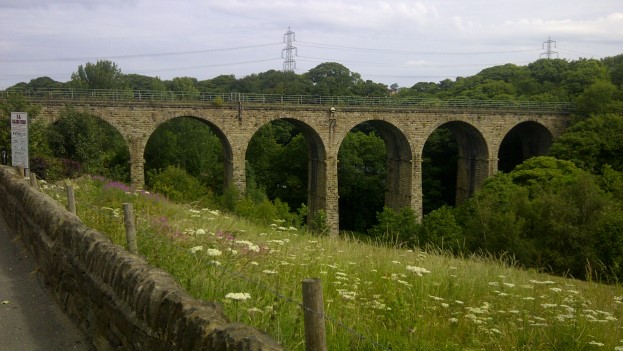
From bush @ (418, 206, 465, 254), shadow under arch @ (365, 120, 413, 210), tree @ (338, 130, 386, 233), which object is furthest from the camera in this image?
tree @ (338, 130, 386, 233)

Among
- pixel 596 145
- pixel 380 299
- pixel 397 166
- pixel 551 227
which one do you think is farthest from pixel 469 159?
pixel 380 299

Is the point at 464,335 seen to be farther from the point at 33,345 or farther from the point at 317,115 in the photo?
the point at 317,115

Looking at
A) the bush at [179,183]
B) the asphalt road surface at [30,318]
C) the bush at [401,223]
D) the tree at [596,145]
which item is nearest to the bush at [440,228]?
the bush at [401,223]

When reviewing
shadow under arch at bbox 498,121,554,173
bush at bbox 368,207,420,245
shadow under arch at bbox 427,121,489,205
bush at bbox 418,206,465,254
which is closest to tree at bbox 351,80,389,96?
shadow under arch at bbox 498,121,554,173

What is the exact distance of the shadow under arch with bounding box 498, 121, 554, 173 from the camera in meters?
33.8

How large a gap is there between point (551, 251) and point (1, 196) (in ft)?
50.2

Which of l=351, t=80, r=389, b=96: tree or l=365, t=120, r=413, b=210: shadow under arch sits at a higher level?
l=351, t=80, r=389, b=96: tree

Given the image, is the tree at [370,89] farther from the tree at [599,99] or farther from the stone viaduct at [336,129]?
the tree at [599,99]

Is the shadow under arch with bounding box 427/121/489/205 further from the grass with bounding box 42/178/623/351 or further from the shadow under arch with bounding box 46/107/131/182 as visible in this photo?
the grass with bounding box 42/178/623/351

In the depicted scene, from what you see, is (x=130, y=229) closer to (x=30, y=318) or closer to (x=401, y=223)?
(x=30, y=318)

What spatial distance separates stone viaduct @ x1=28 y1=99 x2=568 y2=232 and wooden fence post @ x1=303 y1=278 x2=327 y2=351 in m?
21.7

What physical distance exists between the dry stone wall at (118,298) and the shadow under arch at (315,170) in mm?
21622

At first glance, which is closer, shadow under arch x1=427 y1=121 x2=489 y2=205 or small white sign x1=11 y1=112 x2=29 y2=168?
small white sign x1=11 y1=112 x2=29 y2=168

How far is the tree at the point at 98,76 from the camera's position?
48.2 metres
